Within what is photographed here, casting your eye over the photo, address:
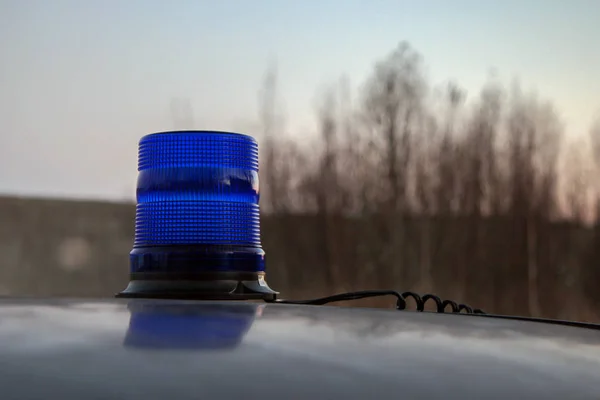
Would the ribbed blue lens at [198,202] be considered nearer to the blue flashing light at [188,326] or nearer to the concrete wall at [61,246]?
the blue flashing light at [188,326]

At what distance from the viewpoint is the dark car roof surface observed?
0.30 meters

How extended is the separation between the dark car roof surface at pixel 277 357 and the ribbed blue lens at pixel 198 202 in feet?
1.38

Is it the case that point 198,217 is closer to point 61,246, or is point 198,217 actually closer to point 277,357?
point 277,357

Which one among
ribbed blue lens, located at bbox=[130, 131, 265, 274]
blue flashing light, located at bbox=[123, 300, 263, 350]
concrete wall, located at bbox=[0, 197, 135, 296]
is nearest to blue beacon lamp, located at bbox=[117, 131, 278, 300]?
ribbed blue lens, located at bbox=[130, 131, 265, 274]

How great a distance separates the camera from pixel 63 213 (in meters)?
5.51

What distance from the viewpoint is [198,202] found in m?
1.02

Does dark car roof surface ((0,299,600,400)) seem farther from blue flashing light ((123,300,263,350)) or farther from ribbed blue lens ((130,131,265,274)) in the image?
ribbed blue lens ((130,131,265,274))

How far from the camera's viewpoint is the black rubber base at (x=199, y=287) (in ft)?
2.96

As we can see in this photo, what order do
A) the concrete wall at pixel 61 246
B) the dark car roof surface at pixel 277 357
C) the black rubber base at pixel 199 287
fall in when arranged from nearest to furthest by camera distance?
the dark car roof surface at pixel 277 357, the black rubber base at pixel 199 287, the concrete wall at pixel 61 246

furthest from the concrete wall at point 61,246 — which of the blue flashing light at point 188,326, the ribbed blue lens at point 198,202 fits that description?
the blue flashing light at point 188,326

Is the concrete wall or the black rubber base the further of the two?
the concrete wall

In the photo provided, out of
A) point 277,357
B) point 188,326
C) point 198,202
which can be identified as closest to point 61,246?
point 198,202

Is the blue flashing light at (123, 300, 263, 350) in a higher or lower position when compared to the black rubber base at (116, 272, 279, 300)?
higher

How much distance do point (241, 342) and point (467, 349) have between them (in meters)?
0.13
